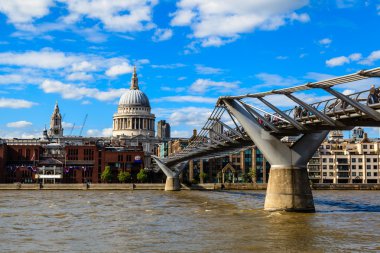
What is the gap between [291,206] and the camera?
46.7 m

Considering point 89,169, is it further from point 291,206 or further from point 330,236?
point 330,236

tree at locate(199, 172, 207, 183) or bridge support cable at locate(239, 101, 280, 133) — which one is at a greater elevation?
bridge support cable at locate(239, 101, 280, 133)

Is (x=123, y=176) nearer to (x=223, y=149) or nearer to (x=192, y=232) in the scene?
(x=223, y=149)


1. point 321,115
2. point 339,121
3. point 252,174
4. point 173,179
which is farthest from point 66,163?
point 321,115

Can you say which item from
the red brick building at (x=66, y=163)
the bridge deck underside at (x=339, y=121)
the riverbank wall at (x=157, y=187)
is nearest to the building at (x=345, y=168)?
the riverbank wall at (x=157, y=187)

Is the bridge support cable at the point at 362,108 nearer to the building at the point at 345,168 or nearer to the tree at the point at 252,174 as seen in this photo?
the tree at the point at 252,174

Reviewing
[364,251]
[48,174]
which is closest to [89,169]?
[48,174]

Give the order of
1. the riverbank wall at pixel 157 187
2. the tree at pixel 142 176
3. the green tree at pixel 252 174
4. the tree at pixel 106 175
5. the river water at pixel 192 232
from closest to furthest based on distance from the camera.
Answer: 1. the river water at pixel 192 232
2. the riverbank wall at pixel 157 187
3. the green tree at pixel 252 174
4. the tree at pixel 106 175
5. the tree at pixel 142 176

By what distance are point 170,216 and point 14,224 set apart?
12.5 meters

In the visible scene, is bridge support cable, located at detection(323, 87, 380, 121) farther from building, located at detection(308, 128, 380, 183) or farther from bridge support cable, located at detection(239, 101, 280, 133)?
building, located at detection(308, 128, 380, 183)

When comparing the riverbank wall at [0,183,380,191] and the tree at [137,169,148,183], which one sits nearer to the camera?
the riverbank wall at [0,183,380,191]

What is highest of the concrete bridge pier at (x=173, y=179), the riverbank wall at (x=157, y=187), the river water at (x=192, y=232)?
the concrete bridge pier at (x=173, y=179)

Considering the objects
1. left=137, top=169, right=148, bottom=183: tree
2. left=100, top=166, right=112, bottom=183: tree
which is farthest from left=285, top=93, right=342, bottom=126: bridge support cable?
left=100, top=166, right=112, bottom=183: tree

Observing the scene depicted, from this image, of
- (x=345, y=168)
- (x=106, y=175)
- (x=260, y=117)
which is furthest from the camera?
(x=345, y=168)
